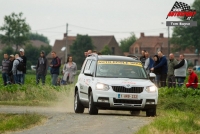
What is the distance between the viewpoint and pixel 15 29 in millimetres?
136750

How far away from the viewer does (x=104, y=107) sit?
19359 mm

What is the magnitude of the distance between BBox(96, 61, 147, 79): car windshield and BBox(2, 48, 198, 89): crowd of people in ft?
18.9

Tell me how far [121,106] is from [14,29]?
119 m

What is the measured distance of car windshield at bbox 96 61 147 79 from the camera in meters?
20.2

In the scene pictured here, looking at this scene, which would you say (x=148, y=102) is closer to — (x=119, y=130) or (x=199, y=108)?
(x=199, y=108)

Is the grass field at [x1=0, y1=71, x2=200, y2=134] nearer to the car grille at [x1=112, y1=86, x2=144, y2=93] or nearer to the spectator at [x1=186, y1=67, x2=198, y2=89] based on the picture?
the car grille at [x1=112, y1=86, x2=144, y2=93]

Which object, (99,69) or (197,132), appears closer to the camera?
(197,132)

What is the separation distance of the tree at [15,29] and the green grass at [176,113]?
112 metres

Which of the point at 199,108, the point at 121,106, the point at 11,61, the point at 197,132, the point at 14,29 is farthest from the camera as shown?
the point at 14,29

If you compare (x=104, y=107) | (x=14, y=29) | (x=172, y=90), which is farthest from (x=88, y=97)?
(x=14, y=29)

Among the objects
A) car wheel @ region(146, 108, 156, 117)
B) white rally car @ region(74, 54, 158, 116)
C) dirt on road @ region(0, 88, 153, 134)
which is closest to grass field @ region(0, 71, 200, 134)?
car wheel @ region(146, 108, 156, 117)

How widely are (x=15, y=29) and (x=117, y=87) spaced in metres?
119

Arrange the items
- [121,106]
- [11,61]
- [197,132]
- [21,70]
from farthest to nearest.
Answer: [11,61], [21,70], [121,106], [197,132]

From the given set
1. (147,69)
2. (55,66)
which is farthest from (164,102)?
(55,66)
